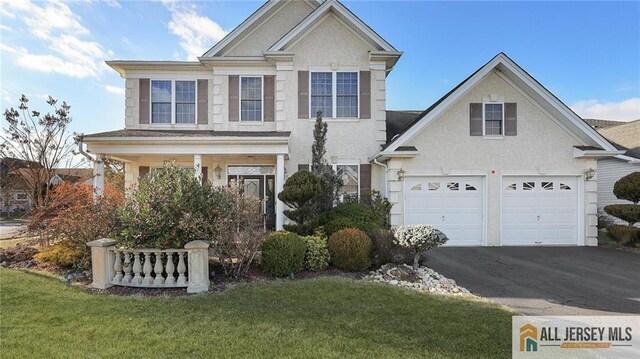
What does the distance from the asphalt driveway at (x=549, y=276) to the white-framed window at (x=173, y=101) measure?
35.7 ft

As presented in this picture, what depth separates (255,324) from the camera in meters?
4.40

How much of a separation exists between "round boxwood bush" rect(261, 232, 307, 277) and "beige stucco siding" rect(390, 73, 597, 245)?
5315mm

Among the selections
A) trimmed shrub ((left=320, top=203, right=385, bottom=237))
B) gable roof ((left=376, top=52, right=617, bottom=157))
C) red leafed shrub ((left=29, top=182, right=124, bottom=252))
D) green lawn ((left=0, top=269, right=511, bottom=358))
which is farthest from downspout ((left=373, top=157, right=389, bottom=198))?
red leafed shrub ((left=29, top=182, right=124, bottom=252))

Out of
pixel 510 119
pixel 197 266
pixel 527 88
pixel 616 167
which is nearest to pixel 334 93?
pixel 510 119

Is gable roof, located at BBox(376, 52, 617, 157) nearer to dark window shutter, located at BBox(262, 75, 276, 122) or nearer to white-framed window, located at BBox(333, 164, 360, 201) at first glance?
white-framed window, located at BBox(333, 164, 360, 201)

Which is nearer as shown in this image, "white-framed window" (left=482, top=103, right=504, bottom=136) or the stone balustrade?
the stone balustrade

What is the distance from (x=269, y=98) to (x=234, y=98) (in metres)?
1.44

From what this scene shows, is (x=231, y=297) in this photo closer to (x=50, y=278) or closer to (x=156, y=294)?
(x=156, y=294)

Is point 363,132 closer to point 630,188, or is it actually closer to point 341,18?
point 341,18

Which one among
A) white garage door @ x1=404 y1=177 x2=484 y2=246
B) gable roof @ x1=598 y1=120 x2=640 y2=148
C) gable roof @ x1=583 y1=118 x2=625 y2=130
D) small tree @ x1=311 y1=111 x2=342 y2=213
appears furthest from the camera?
gable roof @ x1=583 y1=118 x2=625 y2=130

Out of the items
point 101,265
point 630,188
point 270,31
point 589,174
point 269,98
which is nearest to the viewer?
point 101,265

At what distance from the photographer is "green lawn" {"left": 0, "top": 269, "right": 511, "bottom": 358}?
3736mm

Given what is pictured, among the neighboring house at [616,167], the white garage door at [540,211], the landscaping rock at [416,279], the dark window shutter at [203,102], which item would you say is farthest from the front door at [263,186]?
the neighboring house at [616,167]

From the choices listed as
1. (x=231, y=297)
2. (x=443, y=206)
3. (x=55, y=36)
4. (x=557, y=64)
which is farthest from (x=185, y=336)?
(x=557, y=64)
